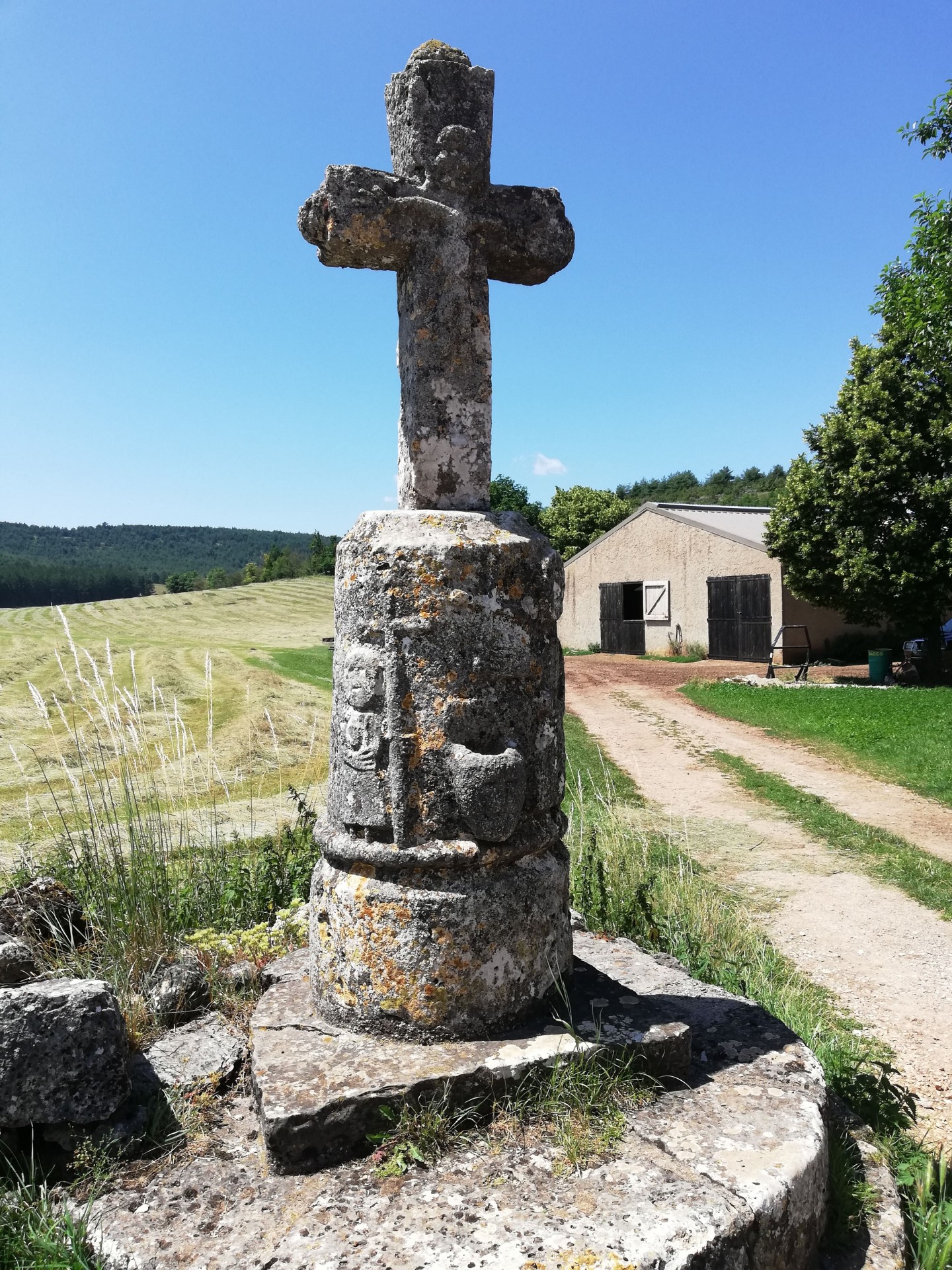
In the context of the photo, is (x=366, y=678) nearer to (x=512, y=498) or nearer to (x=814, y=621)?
(x=814, y=621)

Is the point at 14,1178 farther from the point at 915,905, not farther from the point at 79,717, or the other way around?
the point at 79,717

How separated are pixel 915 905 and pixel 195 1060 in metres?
5.38

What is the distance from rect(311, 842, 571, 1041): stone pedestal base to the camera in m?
2.94

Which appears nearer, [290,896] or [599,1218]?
[599,1218]

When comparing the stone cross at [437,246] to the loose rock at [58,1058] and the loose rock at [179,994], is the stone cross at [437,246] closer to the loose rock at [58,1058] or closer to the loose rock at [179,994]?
the loose rock at [58,1058]

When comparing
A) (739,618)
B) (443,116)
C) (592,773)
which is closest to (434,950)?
(443,116)

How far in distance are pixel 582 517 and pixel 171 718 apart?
3994 cm

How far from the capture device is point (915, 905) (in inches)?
252

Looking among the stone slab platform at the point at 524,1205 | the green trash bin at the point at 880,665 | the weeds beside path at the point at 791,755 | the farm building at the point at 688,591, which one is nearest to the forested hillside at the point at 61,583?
the farm building at the point at 688,591

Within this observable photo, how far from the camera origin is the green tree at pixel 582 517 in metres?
43.9

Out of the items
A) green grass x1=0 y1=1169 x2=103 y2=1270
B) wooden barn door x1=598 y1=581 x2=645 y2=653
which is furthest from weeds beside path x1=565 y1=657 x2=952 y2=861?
green grass x1=0 y1=1169 x2=103 y2=1270

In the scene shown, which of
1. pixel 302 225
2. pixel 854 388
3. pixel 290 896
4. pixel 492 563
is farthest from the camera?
pixel 854 388

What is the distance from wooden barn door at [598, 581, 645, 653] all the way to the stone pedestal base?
78.9 ft

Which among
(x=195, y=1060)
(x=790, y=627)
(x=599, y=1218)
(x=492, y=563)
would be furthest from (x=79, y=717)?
(x=790, y=627)
